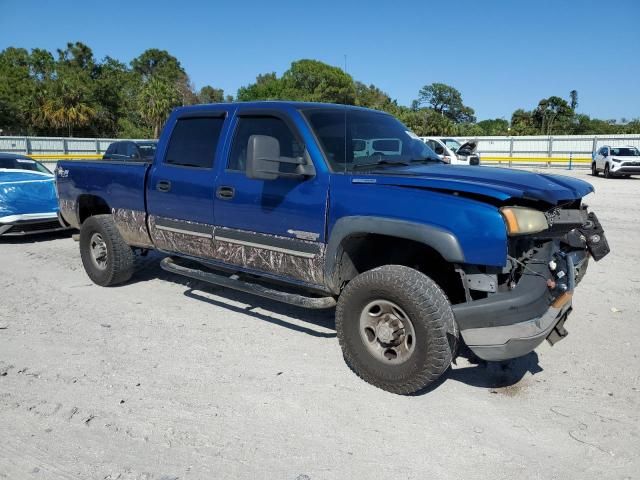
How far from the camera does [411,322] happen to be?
3.47 meters

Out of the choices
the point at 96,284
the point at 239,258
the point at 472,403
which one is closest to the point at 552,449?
the point at 472,403

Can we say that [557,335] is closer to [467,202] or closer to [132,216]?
[467,202]

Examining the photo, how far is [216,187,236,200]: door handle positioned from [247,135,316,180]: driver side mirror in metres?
→ 0.50

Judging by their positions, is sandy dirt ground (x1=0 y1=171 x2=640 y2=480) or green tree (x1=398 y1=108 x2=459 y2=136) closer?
sandy dirt ground (x1=0 y1=171 x2=640 y2=480)

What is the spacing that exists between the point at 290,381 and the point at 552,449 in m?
1.73

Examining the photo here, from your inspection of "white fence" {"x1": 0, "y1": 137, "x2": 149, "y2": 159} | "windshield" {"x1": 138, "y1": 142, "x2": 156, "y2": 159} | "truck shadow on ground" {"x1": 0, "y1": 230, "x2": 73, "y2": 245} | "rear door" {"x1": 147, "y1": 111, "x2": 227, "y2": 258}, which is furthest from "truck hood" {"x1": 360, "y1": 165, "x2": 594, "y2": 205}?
"white fence" {"x1": 0, "y1": 137, "x2": 149, "y2": 159}

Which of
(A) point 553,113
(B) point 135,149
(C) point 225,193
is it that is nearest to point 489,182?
(C) point 225,193

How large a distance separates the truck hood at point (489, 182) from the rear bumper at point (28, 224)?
20.6 ft

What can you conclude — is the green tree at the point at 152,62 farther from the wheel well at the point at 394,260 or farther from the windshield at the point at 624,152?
the wheel well at the point at 394,260

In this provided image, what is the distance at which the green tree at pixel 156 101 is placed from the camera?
5019cm

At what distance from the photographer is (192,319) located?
5.15m

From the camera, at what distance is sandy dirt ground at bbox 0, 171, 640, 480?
288 cm

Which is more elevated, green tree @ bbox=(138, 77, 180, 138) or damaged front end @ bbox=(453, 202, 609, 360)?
green tree @ bbox=(138, 77, 180, 138)

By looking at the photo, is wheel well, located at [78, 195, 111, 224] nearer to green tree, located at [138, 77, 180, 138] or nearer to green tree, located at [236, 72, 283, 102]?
green tree, located at [138, 77, 180, 138]
